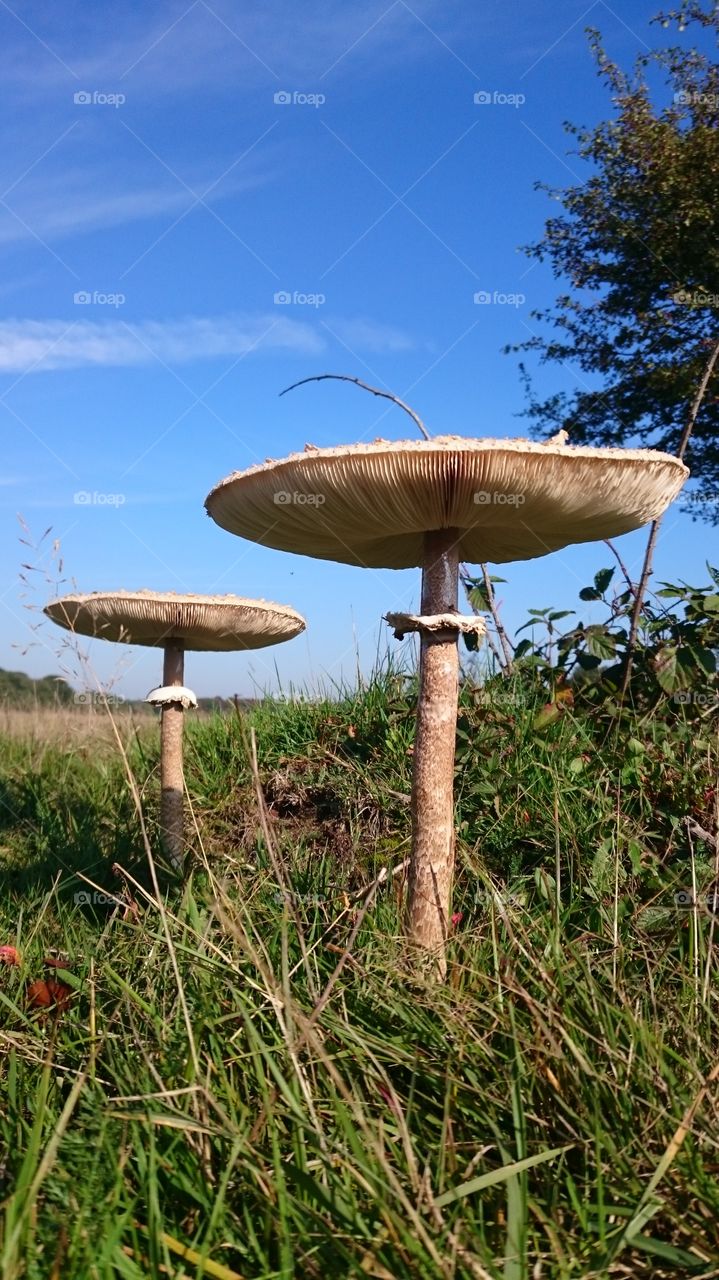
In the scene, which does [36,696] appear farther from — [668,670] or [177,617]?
[668,670]

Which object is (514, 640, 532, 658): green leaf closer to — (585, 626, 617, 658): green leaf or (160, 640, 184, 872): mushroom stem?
(585, 626, 617, 658): green leaf

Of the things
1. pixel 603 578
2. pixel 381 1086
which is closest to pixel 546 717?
pixel 603 578

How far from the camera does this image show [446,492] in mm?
3475

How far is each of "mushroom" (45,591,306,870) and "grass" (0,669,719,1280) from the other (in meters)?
1.34

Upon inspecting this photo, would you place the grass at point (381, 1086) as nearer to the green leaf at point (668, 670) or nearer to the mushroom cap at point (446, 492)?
the green leaf at point (668, 670)

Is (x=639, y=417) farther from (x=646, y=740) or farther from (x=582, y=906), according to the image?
(x=582, y=906)

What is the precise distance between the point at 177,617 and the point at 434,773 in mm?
2306

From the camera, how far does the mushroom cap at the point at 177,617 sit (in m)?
5.13

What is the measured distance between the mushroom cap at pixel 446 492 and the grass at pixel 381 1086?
3.11 ft

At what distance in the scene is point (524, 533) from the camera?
414 centimetres

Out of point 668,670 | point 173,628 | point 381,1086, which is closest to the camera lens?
point 381,1086

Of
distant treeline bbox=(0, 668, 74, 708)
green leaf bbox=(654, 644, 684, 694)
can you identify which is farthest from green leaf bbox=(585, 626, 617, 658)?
distant treeline bbox=(0, 668, 74, 708)

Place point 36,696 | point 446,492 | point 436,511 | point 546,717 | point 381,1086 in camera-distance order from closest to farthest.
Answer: point 381,1086
point 446,492
point 436,511
point 546,717
point 36,696

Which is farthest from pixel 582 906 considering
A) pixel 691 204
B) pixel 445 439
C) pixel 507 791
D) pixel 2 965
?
pixel 691 204
